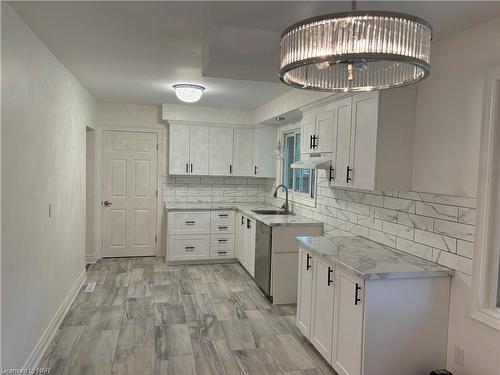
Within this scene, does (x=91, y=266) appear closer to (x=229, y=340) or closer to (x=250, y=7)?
(x=229, y=340)

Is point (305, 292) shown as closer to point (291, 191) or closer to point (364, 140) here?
point (364, 140)

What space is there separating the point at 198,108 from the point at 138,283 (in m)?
2.64

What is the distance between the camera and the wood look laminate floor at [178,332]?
2861mm

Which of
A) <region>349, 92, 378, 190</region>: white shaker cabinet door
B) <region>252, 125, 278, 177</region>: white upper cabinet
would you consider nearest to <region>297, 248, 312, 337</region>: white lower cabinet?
<region>349, 92, 378, 190</region>: white shaker cabinet door

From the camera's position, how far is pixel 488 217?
2213 mm

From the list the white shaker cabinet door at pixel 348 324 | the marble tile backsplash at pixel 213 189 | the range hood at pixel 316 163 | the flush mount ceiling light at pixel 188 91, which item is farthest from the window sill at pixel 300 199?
the white shaker cabinet door at pixel 348 324

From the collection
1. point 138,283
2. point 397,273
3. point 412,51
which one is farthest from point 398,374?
point 138,283

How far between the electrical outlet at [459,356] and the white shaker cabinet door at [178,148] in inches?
168


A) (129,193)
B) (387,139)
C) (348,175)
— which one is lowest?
(129,193)

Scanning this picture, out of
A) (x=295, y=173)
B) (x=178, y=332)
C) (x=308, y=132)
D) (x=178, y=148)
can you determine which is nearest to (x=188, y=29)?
(x=308, y=132)

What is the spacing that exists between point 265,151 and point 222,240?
1509mm

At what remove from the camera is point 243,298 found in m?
4.33

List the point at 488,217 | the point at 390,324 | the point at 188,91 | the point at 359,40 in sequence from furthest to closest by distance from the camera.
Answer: the point at 188,91 < the point at 390,324 < the point at 488,217 < the point at 359,40

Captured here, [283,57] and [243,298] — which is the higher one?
[283,57]
